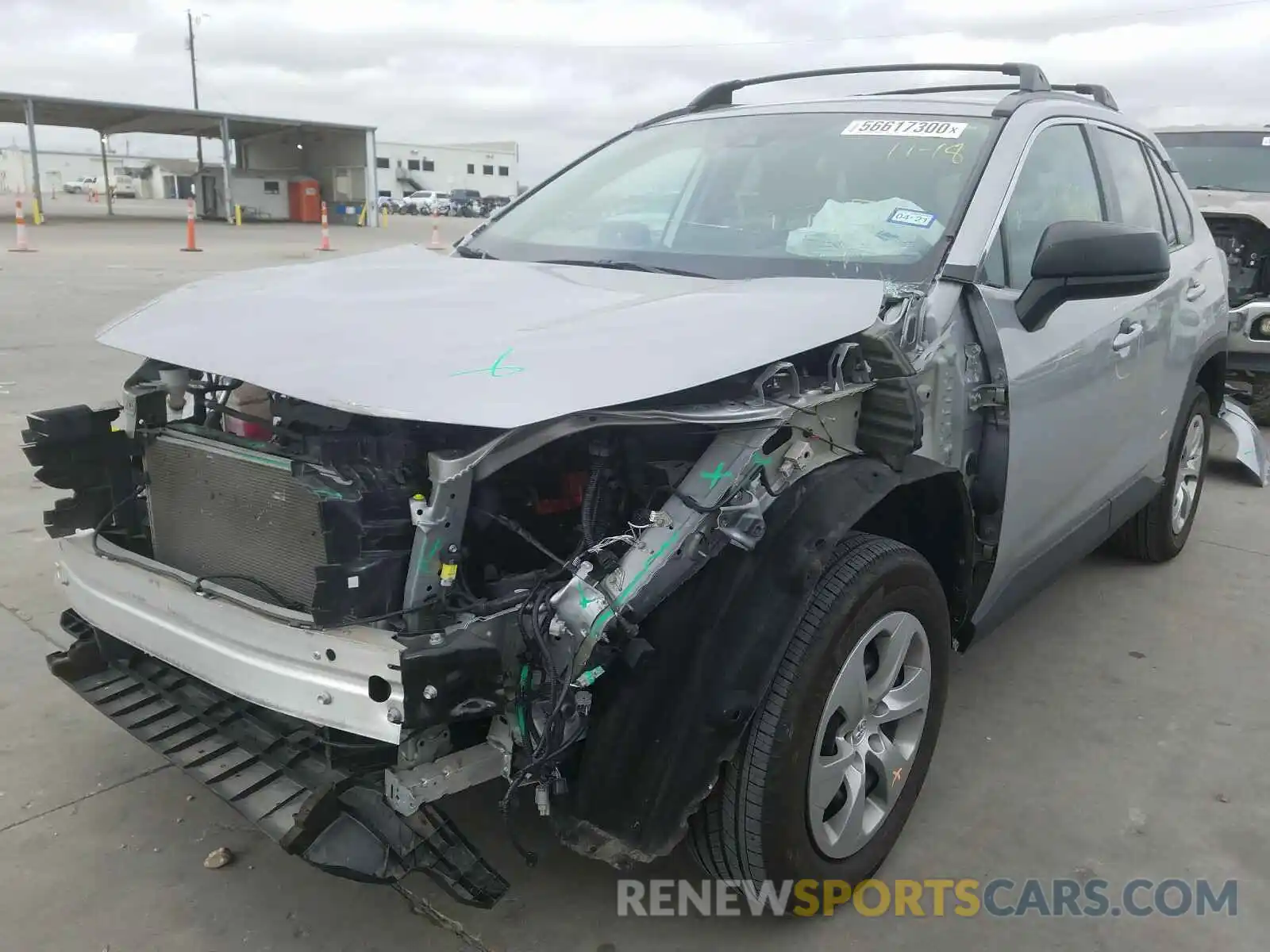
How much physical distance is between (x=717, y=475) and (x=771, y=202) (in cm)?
135

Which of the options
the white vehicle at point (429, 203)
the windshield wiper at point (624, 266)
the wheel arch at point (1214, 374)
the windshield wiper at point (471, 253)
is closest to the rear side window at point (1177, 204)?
the wheel arch at point (1214, 374)

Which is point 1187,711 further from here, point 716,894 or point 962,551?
point 716,894

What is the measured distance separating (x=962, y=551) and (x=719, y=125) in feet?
5.88

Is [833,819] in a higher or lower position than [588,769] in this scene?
lower

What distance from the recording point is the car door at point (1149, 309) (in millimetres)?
3514

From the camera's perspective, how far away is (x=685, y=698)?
76.3 inches

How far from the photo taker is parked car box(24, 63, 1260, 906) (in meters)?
1.89

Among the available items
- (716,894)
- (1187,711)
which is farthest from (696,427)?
(1187,711)

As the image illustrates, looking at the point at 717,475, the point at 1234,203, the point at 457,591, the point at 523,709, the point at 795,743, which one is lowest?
the point at 795,743

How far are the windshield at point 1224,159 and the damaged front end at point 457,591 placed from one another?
777 centimetres

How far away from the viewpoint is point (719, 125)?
353 centimetres

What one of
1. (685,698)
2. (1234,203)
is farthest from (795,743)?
(1234,203)

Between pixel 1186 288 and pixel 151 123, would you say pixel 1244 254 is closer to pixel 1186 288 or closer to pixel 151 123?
pixel 1186 288

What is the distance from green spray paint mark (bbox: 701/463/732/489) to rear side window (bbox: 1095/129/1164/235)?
2.25 meters
